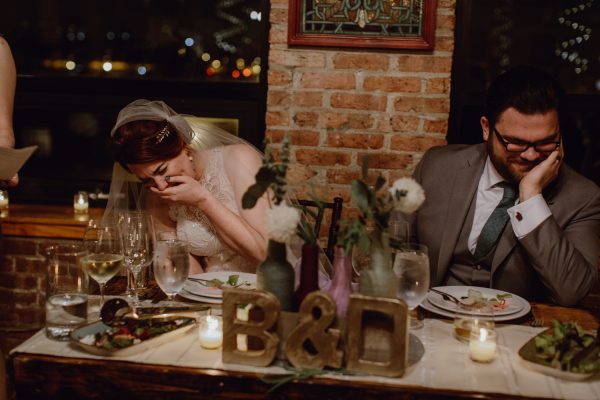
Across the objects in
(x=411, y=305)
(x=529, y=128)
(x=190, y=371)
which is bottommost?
(x=190, y=371)

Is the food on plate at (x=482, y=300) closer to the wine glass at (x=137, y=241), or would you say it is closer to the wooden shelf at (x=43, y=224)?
the wine glass at (x=137, y=241)

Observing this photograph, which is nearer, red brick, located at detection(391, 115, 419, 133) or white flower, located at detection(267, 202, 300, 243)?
white flower, located at detection(267, 202, 300, 243)

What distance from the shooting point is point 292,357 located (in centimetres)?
128

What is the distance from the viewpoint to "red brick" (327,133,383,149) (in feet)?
9.12

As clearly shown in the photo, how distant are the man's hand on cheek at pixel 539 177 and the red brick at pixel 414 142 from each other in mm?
712

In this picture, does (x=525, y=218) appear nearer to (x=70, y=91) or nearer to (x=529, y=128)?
(x=529, y=128)

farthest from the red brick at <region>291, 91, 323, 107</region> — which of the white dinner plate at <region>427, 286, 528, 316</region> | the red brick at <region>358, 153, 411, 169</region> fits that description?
the white dinner plate at <region>427, 286, 528, 316</region>

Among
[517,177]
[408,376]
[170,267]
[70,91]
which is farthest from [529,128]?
[70,91]

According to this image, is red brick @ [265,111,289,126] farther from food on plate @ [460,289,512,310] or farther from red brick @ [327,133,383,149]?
food on plate @ [460,289,512,310]

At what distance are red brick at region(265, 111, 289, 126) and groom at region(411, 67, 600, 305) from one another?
0.76 metres

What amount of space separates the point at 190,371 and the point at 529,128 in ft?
4.34

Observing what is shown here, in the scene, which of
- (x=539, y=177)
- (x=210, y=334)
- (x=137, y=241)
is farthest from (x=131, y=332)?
(x=539, y=177)

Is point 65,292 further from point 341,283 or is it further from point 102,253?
point 341,283

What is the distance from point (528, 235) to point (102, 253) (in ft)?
3.98
